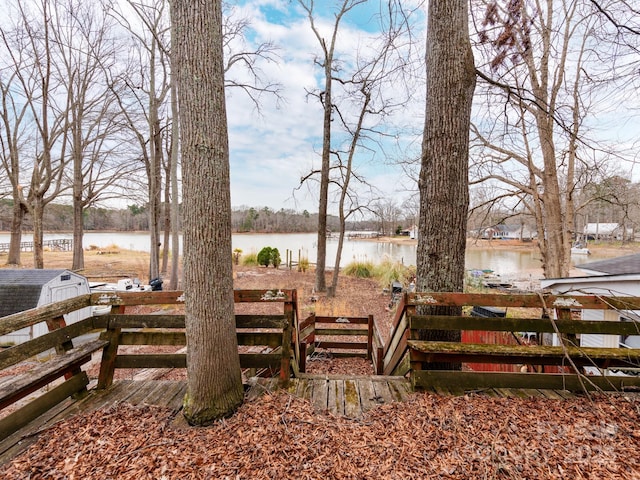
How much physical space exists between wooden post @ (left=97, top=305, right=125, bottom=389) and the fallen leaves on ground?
0.46 meters

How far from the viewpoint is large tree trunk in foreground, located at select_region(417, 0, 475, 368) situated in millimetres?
2719

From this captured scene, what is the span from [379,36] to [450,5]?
61.1 inches

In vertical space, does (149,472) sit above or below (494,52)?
below

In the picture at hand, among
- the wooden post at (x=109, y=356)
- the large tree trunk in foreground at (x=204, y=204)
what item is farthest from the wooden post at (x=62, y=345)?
the large tree trunk in foreground at (x=204, y=204)

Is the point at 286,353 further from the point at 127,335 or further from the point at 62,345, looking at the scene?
the point at 62,345

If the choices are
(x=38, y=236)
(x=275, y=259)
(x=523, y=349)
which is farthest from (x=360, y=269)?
(x=38, y=236)

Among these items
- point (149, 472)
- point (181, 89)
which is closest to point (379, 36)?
point (181, 89)

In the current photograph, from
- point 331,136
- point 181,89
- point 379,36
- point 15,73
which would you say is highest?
point 15,73

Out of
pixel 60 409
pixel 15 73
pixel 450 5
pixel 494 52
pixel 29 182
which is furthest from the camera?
pixel 29 182

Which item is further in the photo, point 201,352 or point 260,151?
point 260,151

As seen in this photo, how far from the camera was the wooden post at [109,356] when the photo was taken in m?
2.57

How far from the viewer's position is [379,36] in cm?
406

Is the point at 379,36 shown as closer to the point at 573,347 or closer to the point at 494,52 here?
the point at 494,52

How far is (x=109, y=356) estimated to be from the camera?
2.59m
